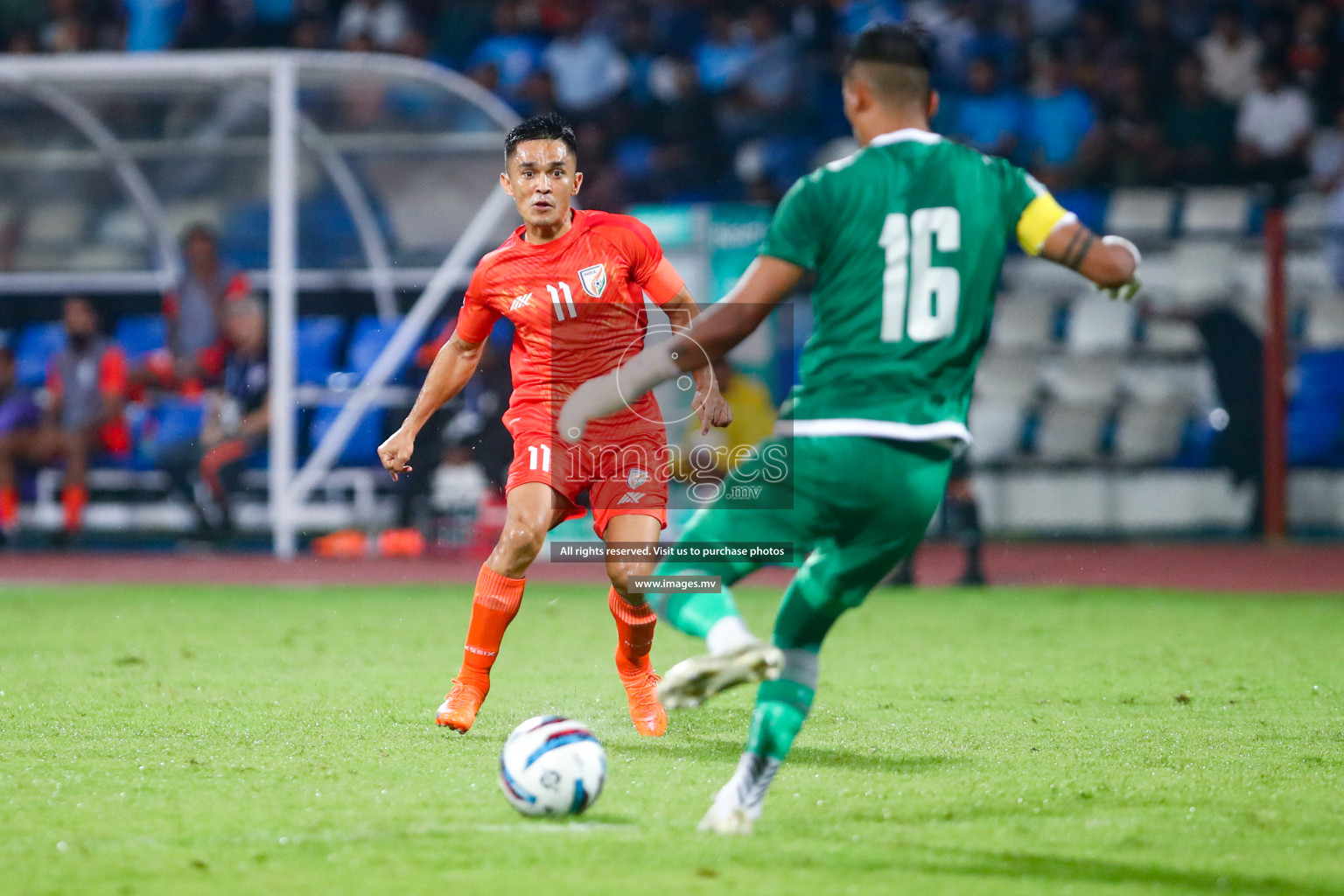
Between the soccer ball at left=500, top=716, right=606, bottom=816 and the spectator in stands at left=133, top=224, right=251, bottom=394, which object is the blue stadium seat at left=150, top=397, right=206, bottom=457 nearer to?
the spectator in stands at left=133, top=224, right=251, bottom=394

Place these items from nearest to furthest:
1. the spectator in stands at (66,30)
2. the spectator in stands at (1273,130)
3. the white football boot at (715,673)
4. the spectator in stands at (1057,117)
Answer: the white football boot at (715,673) < the spectator in stands at (1273,130) < the spectator in stands at (1057,117) < the spectator in stands at (66,30)

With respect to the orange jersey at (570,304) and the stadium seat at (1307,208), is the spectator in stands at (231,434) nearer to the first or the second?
the orange jersey at (570,304)

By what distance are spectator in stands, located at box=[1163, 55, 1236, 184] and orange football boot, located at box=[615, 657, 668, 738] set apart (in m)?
11.6

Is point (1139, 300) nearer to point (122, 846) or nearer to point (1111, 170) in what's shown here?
point (1111, 170)

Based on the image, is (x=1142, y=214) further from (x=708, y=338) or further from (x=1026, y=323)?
(x=708, y=338)

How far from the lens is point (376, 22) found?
19625mm

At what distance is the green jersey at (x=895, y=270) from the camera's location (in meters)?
4.45

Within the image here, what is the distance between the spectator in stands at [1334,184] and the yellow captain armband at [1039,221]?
37.4 ft

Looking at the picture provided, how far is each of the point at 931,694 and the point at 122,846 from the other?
3919 mm

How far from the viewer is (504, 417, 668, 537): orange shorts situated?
20.6 feet

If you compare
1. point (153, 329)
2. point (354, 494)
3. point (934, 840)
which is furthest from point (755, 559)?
point (153, 329)

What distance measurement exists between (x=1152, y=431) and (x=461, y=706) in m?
10.1

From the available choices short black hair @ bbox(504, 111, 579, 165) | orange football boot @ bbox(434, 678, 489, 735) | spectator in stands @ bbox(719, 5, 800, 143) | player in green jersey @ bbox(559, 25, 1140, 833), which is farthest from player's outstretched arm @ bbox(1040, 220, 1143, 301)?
spectator in stands @ bbox(719, 5, 800, 143)

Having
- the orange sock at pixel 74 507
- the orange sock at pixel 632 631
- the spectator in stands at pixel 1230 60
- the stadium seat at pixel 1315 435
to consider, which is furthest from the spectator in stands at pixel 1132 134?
the orange sock at pixel 632 631
